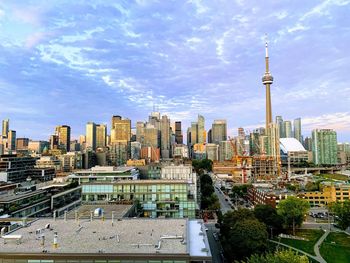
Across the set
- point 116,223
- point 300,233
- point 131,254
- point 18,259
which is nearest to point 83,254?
point 131,254

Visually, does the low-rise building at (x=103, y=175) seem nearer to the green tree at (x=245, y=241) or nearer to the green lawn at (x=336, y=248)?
the green tree at (x=245, y=241)

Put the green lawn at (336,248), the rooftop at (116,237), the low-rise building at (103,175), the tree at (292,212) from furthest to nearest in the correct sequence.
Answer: the low-rise building at (103,175) → the tree at (292,212) → the green lawn at (336,248) → the rooftop at (116,237)

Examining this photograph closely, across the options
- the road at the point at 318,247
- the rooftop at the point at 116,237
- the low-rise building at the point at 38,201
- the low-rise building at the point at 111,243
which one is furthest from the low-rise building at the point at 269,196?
the low-rise building at the point at 111,243

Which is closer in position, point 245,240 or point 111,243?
point 111,243

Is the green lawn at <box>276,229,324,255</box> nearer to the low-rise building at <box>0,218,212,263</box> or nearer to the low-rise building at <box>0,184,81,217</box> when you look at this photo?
the low-rise building at <box>0,218,212,263</box>

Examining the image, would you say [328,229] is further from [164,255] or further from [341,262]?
[164,255]

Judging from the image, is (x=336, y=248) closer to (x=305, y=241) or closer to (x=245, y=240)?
(x=305, y=241)

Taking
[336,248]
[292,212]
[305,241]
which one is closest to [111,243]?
[336,248]

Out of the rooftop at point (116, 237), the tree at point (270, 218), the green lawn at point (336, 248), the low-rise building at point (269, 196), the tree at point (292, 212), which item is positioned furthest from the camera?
the low-rise building at point (269, 196)

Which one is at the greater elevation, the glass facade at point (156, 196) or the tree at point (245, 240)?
the glass facade at point (156, 196)
